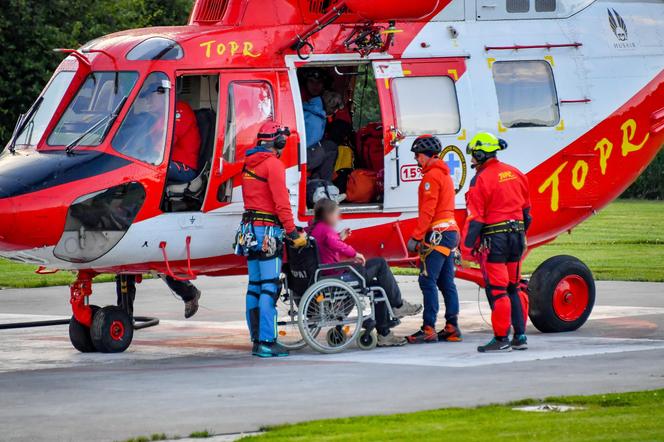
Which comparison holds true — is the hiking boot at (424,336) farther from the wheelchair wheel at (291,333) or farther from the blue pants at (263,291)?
the blue pants at (263,291)

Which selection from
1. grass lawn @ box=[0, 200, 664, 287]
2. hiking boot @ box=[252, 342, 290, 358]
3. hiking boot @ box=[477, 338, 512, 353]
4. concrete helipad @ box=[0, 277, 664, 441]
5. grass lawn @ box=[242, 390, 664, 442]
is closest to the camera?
grass lawn @ box=[242, 390, 664, 442]

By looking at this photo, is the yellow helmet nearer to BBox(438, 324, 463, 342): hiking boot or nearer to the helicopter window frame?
the helicopter window frame

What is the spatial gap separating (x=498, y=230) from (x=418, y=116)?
77.2 inches

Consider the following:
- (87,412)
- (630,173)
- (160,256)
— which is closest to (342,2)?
(160,256)

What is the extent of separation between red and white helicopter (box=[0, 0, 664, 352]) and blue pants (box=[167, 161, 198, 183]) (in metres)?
0.08

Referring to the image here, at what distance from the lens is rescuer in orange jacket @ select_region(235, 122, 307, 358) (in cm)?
1373

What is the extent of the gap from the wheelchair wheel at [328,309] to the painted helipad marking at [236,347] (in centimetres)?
14

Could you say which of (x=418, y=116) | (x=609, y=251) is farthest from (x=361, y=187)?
(x=609, y=251)

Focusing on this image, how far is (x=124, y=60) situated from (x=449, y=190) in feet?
11.2

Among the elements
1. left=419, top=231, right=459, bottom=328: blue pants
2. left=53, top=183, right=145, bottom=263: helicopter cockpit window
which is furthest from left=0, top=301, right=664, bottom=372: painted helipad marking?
left=53, top=183, right=145, bottom=263: helicopter cockpit window

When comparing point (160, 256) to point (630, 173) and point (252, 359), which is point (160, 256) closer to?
point (252, 359)

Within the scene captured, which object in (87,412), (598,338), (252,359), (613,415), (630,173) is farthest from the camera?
(630,173)

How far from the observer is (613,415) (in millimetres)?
9977

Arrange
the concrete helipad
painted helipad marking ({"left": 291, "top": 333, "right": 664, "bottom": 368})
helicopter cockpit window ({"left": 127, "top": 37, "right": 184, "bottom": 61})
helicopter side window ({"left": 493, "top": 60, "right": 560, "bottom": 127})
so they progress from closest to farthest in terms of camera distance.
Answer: the concrete helipad, painted helipad marking ({"left": 291, "top": 333, "right": 664, "bottom": 368}), helicopter cockpit window ({"left": 127, "top": 37, "right": 184, "bottom": 61}), helicopter side window ({"left": 493, "top": 60, "right": 560, "bottom": 127})
